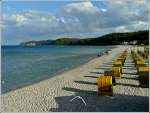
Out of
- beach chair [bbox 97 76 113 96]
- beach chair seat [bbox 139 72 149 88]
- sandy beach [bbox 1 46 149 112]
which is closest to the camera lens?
sandy beach [bbox 1 46 149 112]

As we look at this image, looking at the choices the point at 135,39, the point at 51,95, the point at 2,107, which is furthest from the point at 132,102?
the point at 135,39

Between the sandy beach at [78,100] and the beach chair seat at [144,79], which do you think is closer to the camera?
the sandy beach at [78,100]

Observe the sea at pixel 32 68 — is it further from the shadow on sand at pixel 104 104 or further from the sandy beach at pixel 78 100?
the shadow on sand at pixel 104 104

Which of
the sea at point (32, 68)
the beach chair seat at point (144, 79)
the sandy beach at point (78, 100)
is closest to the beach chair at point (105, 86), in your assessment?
the sandy beach at point (78, 100)

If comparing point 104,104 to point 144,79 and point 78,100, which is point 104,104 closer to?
point 78,100

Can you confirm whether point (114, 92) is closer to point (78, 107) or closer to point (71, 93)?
point (71, 93)

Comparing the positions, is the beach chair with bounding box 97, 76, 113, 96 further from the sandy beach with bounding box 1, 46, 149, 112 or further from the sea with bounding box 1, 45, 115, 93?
the sea with bounding box 1, 45, 115, 93


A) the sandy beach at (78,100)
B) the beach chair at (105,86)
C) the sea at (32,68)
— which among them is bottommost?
the sea at (32,68)

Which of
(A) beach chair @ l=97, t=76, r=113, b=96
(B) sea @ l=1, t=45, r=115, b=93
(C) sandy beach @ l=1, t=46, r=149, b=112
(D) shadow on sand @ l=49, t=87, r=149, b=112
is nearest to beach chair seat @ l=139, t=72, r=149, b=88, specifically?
(C) sandy beach @ l=1, t=46, r=149, b=112

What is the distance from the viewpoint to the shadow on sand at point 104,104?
35.2ft

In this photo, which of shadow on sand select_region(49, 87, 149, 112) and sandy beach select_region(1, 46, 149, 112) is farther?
sandy beach select_region(1, 46, 149, 112)

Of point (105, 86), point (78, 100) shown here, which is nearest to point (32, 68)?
point (105, 86)

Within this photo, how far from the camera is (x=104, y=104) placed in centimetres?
1139

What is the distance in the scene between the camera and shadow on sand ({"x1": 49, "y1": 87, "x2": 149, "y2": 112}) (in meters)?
10.7
